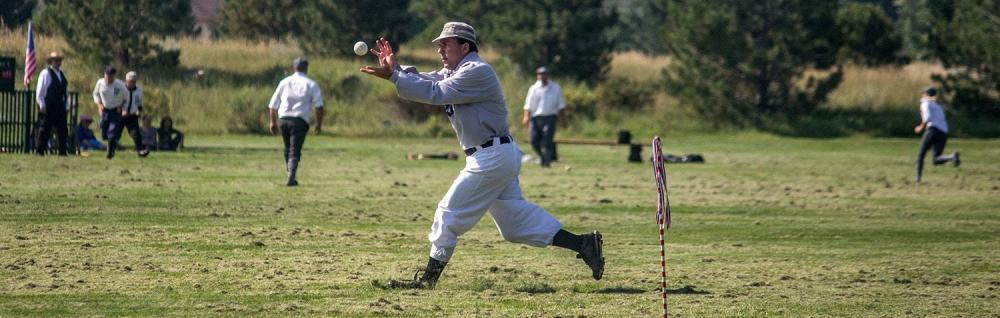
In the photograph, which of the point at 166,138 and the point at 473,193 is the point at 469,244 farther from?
the point at 166,138

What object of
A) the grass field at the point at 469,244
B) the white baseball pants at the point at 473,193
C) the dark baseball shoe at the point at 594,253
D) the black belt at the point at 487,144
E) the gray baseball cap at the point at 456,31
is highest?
the gray baseball cap at the point at 456,31

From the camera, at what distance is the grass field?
32.7 ft

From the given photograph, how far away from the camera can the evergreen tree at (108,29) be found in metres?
46.8

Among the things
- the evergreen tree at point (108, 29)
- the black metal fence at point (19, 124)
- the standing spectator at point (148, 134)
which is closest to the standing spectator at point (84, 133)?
the black metal fence at point (19, 124)

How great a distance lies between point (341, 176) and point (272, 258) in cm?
1200

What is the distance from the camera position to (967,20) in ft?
151

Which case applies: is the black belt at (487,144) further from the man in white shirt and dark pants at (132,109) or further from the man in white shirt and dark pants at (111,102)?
the man in white shirt and dark pants at (132,109)

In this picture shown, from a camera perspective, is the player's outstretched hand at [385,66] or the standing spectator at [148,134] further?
the standing spectator at [148,134]

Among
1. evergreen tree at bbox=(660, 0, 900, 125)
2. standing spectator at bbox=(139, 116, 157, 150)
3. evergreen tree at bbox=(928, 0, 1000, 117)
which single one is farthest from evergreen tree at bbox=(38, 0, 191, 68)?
evergreen tree at bbox=(928, 0, 1000, 117)

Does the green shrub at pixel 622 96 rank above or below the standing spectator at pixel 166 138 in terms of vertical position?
above

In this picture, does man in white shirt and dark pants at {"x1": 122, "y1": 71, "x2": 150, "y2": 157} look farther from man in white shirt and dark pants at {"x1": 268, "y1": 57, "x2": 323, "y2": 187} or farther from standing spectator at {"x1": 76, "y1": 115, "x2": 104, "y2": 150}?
man in white shirt and dark pants at {"x1": 268, "y1": 57, "x2": 323, "y2": 187}

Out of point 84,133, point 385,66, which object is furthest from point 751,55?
point 385,66

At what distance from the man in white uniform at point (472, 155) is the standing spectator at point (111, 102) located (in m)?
17.0

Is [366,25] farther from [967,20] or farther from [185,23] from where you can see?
[967,20]
